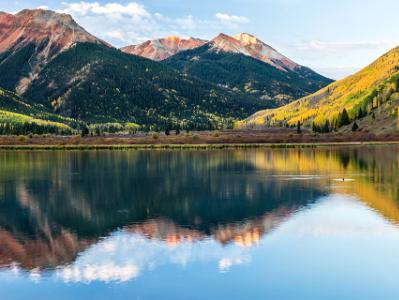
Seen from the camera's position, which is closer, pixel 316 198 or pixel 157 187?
pixel 316 198

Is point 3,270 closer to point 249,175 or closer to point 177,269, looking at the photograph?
point 177,269

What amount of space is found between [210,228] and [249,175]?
52.3 m

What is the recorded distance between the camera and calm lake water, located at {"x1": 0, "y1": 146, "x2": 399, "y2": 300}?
3900 centimetres

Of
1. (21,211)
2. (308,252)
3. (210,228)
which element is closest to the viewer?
Result: (308,252)

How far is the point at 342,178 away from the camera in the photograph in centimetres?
9994

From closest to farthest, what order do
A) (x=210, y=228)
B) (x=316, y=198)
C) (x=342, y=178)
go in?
(x=210, y=228) → (x=316, y=198) → (x=342, y=178)

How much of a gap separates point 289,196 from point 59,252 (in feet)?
129

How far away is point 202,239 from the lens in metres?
52.7

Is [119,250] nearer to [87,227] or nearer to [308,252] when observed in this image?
[87,227]

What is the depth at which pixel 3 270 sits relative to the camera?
43.2 m

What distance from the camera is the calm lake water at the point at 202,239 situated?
39.0m

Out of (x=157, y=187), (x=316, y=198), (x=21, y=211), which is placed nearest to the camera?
(x=21, y=211)

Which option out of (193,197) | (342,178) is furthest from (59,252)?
(342,178)

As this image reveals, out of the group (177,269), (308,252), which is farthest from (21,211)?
(308,252)
